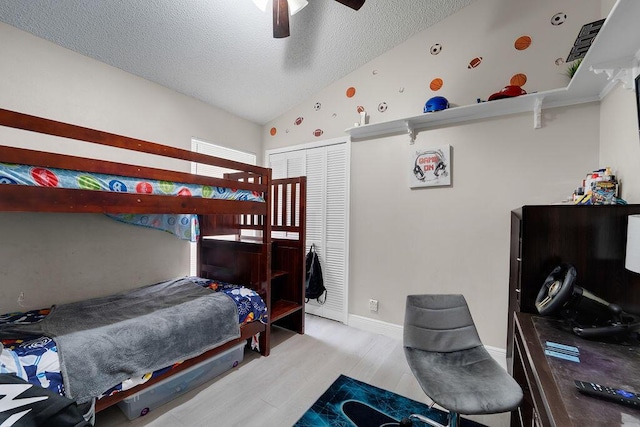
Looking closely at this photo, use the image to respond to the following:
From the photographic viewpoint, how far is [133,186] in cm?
158

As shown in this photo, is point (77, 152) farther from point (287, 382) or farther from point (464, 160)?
point (464, 160)

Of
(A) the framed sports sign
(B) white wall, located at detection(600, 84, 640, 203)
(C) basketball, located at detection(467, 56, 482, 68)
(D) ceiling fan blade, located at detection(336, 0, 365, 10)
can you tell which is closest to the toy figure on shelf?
(B) white wall, located at detection(600, 84, 640, 203)

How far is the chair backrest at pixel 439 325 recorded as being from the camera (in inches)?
64.4

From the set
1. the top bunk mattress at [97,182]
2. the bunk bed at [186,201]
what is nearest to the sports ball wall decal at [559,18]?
the bunk bed at [186,201]

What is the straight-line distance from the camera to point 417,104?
2576 mm

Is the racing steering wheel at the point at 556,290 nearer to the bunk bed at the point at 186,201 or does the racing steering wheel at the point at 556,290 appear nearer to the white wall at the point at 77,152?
the bunk bed at the point at 186,201

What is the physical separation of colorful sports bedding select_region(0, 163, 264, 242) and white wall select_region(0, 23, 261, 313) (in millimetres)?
258

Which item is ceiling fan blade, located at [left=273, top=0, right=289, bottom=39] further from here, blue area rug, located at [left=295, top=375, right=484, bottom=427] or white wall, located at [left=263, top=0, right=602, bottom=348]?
blue area rug, located at [left=295, top=375, right=484, bottom=427]

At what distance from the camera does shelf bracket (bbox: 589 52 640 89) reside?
136cm

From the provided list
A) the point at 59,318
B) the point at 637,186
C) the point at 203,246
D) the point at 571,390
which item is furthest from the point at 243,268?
the point at 637,186

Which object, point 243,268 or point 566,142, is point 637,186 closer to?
point 566,142

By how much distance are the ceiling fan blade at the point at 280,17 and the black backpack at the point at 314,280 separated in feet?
7.19

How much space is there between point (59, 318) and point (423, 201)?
289 centimetres

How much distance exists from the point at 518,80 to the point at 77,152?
11.7 ft
